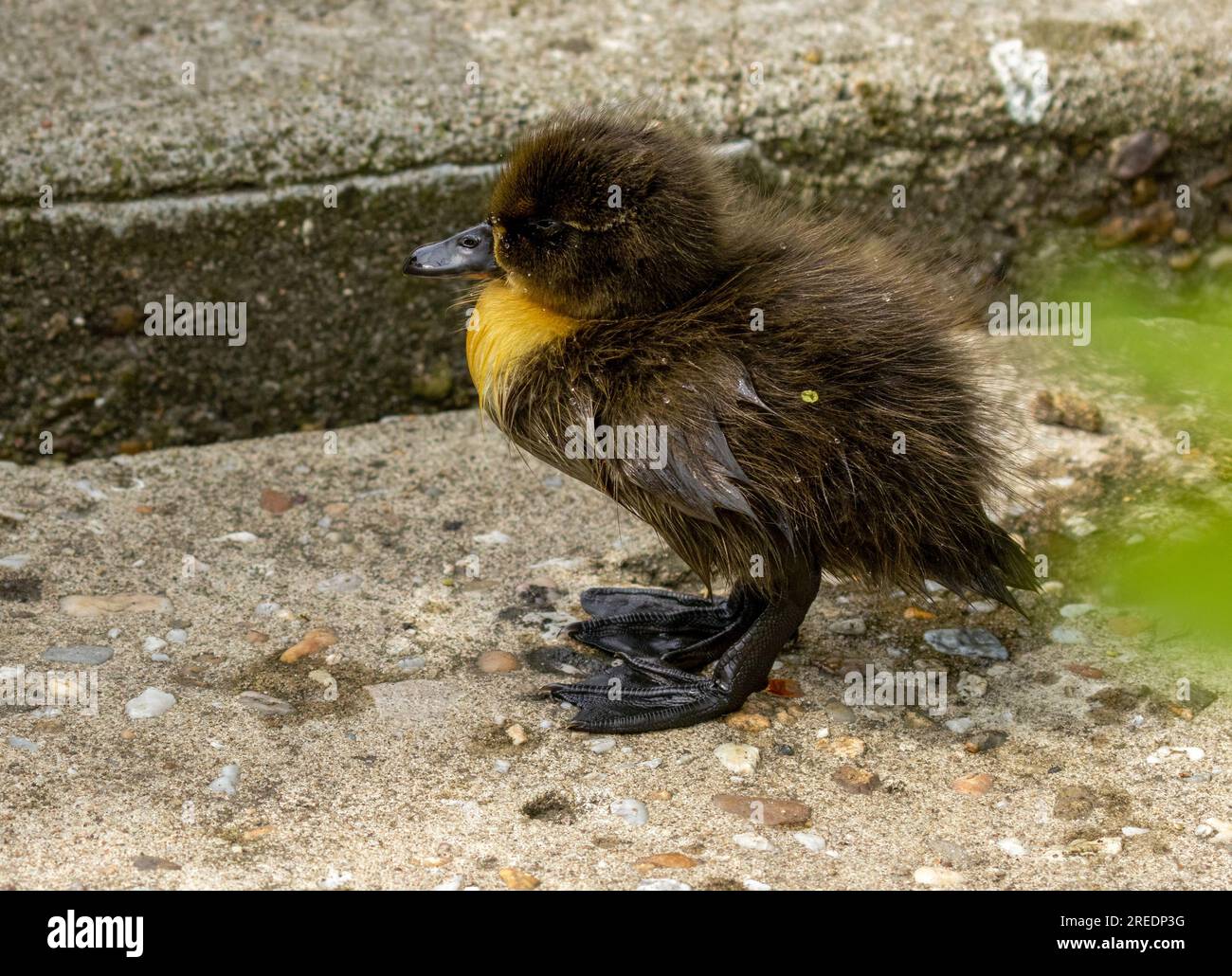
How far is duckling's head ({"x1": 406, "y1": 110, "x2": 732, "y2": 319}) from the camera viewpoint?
3.13m

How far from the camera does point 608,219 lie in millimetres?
3127

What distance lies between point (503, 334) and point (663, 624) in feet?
2.95

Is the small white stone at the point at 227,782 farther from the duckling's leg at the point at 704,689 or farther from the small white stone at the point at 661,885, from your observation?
the small white stone at the point at 661,885

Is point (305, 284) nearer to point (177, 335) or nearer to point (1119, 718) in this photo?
point (177, 335)

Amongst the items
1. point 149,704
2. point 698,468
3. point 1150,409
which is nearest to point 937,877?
point 698,468

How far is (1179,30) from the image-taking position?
191 inches

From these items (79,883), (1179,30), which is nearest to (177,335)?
(79,883)

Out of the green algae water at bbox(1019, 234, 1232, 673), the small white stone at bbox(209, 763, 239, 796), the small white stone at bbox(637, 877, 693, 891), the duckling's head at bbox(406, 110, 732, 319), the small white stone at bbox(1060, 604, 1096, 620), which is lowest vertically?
the small white stone at bbox(637, 877, 693, 891)

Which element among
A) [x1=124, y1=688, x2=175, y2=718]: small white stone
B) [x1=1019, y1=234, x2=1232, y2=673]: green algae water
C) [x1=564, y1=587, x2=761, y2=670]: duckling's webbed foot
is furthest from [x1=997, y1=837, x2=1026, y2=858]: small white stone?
[x1=124, y1=688, x2=175, y2=718]: small white stone

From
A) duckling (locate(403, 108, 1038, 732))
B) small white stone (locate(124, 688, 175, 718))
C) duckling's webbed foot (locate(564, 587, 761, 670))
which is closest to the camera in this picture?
duckling (locate(403, 108, 1038, 732))

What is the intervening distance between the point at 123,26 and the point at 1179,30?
11.6 feet

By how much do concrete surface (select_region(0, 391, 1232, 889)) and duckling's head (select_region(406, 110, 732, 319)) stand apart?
967mm

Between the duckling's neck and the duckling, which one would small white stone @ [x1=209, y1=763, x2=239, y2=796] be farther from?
the duckling's neck

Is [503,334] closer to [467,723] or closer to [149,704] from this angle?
[467,723]
